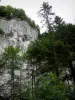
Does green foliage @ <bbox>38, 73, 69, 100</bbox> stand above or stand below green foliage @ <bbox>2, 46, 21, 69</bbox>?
below

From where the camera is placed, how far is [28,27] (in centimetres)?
3591

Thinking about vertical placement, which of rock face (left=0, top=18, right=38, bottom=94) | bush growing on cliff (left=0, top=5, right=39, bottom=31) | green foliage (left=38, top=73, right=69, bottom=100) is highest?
bush growing on cliff (left=0, top=5, right=39, bottom=31)

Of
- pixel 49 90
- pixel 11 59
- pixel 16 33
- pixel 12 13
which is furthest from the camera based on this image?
pixel 12 13

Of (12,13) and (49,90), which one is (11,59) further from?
(12,13)

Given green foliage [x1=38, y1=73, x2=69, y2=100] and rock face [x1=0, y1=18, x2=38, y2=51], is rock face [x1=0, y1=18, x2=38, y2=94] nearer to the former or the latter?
rock face [x1=0, y1=18, x2=38, y2=51]

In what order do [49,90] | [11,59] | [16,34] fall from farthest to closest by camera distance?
[16,34] < [11,59] < [49,90]

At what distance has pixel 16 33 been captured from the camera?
3325cm

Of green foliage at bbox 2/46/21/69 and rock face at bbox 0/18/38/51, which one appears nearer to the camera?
green foliage at bbox 2/46/21/69

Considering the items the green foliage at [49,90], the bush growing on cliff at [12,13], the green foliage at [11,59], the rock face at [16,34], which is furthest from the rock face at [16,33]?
the green foliage at [49,90]

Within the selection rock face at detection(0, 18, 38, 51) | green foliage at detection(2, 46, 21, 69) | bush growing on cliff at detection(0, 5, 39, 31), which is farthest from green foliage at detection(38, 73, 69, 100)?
bush growing on cliff at detection(0, 5, 39, 31)

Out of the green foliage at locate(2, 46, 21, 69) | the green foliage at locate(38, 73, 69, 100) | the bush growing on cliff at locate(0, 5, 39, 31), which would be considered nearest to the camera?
the green foliage at locate(38, 73, 69, 100)

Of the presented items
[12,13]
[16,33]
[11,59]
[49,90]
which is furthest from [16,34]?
[49,90]

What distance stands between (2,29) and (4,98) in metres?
12.4

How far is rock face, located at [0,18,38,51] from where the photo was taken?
103 feet
